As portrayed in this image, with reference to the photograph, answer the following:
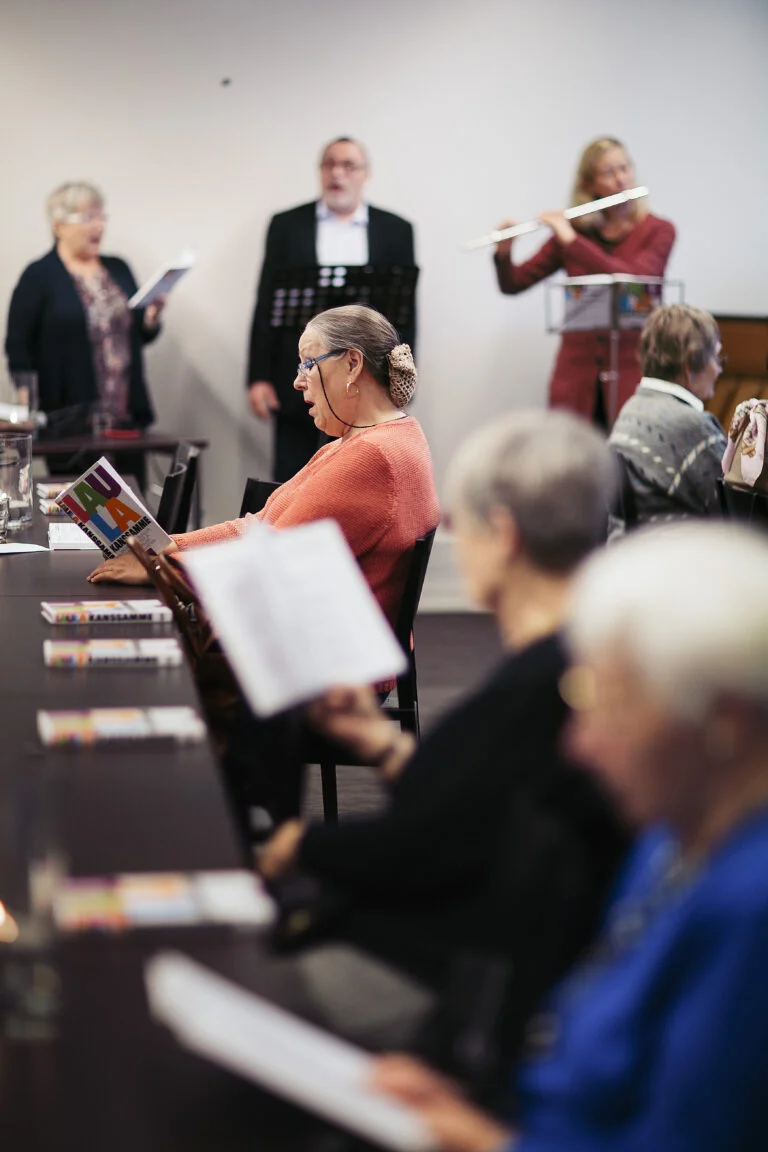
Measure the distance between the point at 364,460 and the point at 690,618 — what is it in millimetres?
1995

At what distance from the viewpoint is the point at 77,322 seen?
643 cm

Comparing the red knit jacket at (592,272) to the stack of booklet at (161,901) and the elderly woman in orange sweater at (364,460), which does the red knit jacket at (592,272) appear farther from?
the stack of booklet at (161,901)

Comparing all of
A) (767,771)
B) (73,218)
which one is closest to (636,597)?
(767,771)

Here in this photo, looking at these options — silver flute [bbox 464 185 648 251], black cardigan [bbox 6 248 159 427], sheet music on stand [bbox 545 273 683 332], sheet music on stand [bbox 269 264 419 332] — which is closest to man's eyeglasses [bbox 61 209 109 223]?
black cardigan [bbox 6 248 159 427]

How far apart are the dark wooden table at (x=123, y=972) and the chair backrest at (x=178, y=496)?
1801mm

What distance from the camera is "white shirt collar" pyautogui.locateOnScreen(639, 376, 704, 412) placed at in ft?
13.5

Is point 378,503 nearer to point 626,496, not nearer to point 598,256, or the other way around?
point 626,496

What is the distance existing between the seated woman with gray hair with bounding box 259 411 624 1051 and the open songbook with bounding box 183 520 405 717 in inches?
5.2

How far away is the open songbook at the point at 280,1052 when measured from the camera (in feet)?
3.41

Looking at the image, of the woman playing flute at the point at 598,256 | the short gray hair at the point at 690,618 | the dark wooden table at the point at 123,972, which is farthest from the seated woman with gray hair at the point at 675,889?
the woman playing flute at the point at 598,256

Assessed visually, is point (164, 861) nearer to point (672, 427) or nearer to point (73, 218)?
point (672, 427)

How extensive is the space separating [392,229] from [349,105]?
2.42 ft

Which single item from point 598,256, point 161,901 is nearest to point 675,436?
point 598,256

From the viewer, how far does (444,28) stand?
7.01 meters
